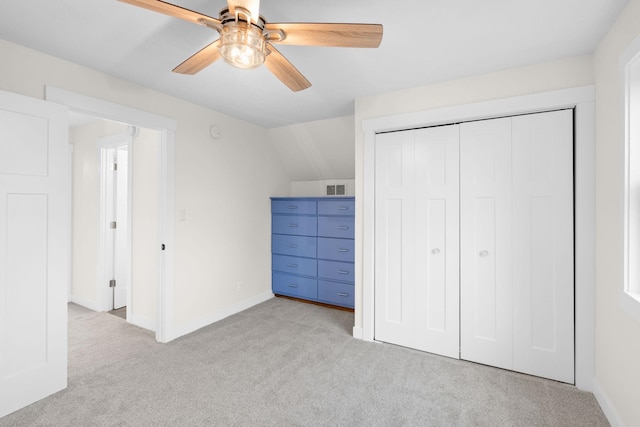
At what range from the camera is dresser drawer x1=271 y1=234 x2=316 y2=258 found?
3.90 metres

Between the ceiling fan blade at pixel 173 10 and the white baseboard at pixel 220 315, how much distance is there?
2.63 m

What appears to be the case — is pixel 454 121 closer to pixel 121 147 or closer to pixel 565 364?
pixel 565 364

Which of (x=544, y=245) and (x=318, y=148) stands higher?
(x=318, y=148)

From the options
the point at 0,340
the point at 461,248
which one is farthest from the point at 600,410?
the point at 0,340

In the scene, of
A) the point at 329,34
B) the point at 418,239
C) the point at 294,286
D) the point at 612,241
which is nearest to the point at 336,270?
the point at 294,286

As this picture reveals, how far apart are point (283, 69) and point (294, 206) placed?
2.39 meters

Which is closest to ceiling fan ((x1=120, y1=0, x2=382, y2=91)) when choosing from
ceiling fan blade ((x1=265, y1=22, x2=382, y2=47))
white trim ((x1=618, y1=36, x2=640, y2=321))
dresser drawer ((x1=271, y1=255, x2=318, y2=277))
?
ceiling fan blade ((x1=265, y1=22, x2=382, y2=47))

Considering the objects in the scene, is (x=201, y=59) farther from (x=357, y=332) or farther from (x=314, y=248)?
(x=314, y=248)

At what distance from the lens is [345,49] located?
2.01 metres

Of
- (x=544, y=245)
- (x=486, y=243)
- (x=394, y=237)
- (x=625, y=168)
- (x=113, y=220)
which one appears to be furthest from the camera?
(x=113, y=220)

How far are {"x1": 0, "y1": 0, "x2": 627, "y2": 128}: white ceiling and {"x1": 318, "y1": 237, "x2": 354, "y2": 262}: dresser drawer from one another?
68.9 inches

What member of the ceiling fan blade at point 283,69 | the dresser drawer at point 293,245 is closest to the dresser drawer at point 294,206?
the dresser drawer at point 293,245

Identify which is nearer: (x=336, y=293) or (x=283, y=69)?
(x=283, y=69)

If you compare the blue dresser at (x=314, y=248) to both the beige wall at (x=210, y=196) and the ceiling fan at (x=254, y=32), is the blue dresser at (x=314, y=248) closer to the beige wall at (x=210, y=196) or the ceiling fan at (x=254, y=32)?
the beige wall at (x=210, y=196)
